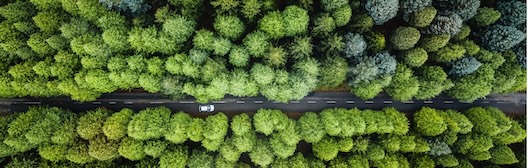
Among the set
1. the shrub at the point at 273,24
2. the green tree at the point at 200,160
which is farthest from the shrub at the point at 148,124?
the shrub at the point at 273,24

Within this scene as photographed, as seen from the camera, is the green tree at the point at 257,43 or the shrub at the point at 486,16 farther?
the shrub at the point at 486,16

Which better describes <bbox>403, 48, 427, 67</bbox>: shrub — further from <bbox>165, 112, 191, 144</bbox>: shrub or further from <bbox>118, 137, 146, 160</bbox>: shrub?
<bbox>118, 137, 146, 160</bbox>: shrub

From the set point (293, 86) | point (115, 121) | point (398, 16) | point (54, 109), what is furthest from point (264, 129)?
point (54, 109)

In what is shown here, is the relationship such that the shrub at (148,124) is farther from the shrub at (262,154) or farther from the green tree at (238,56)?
the shrub at (262,154)

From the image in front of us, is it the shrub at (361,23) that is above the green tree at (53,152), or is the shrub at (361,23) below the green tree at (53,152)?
above

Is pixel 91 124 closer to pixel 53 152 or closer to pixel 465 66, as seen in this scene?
pixel 53 152

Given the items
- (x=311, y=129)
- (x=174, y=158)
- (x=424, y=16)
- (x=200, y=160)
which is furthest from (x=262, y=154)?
(x=424, y=16)

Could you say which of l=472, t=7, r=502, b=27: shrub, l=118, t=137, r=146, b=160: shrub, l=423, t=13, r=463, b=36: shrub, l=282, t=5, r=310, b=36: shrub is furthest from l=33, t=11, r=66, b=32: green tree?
l=472, t=7, r=502, b=27: shrub
